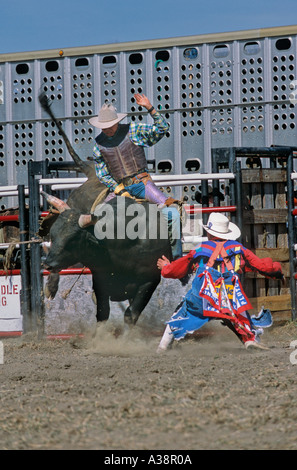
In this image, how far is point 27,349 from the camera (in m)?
8.36

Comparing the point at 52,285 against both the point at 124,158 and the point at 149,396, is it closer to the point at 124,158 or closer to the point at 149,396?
the point at 124,158

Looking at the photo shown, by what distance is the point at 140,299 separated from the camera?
8344 mm

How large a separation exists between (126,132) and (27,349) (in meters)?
2.48

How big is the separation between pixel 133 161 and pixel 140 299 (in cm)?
Answer: 143

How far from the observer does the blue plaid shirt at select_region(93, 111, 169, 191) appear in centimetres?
833

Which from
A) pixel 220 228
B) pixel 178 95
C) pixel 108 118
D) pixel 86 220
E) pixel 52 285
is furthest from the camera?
pixel 178 95

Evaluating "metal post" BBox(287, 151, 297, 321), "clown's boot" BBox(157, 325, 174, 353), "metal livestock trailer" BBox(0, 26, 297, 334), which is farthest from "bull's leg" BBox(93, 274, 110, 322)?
"metal livestock trailer" BBox(0, 26, 297, 334)

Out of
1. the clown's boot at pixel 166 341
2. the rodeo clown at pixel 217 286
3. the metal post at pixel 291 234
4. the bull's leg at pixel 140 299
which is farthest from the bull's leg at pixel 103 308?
the metal post at pixel 291 234

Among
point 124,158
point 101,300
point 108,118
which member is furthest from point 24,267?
point 108,118

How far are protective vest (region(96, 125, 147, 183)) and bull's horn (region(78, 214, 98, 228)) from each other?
474mm

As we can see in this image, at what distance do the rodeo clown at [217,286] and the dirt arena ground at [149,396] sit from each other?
0.24m

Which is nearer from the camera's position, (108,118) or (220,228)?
(220,228)

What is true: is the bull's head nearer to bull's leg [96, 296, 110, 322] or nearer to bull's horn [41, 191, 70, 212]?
bull's horn [41, 191, 70, 212]
